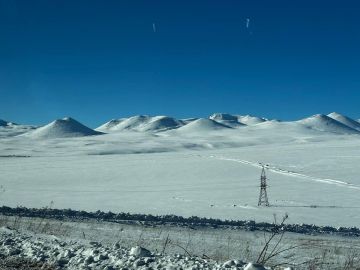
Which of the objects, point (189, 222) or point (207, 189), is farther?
point (207, 189)

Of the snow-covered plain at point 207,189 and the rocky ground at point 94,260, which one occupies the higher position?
the snow-covered plain at point 207,189

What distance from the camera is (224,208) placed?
69.2 feet

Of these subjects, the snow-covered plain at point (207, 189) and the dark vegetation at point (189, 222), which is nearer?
the dark vegetation at point (189, 222)

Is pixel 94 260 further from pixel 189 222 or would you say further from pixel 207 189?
pixel 207 189

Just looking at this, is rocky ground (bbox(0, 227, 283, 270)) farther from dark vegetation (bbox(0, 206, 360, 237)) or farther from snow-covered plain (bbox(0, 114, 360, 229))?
snow-covered plain (bbox(0, 114, 360, 229))

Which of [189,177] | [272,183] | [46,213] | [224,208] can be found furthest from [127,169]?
[46,213]

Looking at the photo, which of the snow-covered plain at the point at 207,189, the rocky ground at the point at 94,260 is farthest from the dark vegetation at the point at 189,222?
the rocky ground at the point at 94,260

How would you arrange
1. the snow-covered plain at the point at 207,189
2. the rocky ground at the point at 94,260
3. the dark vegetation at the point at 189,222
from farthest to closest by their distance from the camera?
the snow-covered plain at the point at 207,189 < the dark vegetation at the point at 189,222 < the rocky ground at the point at 94,260

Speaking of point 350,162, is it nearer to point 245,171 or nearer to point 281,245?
point 245,171

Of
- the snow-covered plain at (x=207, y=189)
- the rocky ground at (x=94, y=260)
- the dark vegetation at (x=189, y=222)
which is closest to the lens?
the rocky ground at (x=94, y=260)

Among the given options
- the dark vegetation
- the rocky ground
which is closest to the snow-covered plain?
the dark vegetation

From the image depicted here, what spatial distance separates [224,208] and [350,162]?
2773cm

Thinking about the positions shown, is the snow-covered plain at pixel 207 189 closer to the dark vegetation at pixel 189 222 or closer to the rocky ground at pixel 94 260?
the dark vegetation at pixel 189 222

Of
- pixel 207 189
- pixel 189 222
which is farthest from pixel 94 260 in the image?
pixel 207 189
